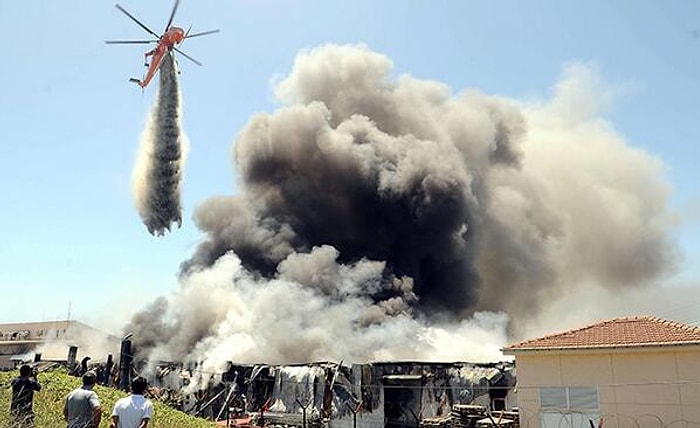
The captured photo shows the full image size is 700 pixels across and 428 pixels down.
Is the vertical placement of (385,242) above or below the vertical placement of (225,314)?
above

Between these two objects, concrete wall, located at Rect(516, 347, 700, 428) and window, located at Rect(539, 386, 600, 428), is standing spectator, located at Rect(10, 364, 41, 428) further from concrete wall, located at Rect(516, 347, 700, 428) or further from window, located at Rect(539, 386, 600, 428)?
window, located at Rect(539, 386, 600, 428)

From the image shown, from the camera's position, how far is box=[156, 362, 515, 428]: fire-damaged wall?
21.6m

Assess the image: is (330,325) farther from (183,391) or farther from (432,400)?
(432,400)

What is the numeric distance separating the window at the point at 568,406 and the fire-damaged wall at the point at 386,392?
4746mm

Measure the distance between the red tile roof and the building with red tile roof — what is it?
0.8 inches

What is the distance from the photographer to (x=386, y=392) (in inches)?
862

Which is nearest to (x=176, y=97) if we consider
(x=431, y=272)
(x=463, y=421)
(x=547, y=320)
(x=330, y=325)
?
(x=330, y=325)

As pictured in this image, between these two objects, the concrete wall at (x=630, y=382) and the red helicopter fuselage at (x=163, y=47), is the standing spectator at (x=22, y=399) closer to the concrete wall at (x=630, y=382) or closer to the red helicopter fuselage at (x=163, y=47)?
the concrete wall at (x=630, y=382)

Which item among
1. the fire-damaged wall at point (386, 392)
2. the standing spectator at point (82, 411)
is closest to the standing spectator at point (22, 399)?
the standing spectator at point (82, 411)

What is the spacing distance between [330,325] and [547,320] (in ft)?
81.0

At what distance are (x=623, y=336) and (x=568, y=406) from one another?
7.24 feet

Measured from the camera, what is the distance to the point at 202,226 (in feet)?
164

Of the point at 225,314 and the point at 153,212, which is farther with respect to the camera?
the point at 153,212

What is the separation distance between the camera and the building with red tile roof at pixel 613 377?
14.3 meters
